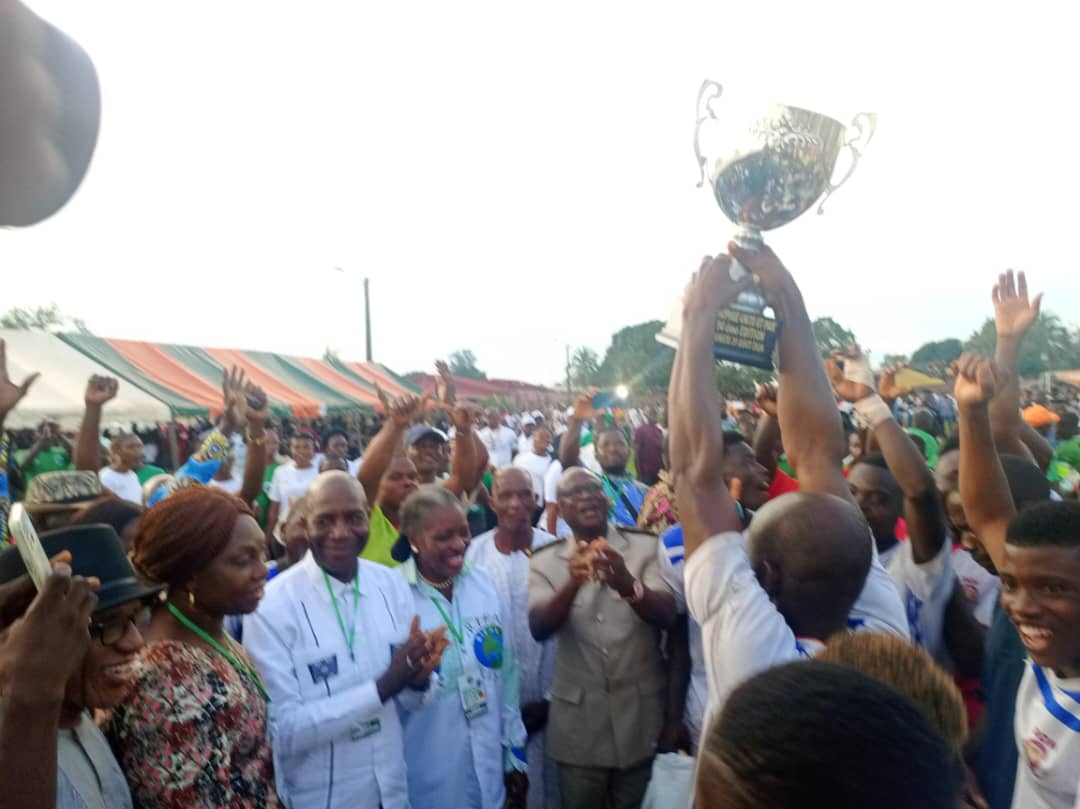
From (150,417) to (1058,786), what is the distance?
44.6 ft

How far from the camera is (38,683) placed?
1438 millimetres

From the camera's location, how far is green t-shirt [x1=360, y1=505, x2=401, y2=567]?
13.4 feet

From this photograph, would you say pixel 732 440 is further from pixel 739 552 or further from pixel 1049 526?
pixel 739 552

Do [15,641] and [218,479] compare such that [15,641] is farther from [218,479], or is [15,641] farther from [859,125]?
[218,479]

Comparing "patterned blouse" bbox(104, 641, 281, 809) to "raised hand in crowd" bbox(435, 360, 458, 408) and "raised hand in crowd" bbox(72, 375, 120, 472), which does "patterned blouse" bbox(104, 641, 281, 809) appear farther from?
"raised hand in crowd" bbox(72, 375, 120, 472)

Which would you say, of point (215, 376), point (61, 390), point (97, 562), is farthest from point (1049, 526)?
point (215, 376)

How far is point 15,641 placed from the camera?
143 cm

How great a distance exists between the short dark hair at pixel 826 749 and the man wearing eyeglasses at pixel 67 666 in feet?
3.94

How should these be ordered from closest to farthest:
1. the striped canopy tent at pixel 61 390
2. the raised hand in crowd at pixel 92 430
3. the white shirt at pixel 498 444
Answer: the raised hand in crowd at pixel 92 430, the striped canopy tent at pixel 61 390, the white shirt at pixel 498 444

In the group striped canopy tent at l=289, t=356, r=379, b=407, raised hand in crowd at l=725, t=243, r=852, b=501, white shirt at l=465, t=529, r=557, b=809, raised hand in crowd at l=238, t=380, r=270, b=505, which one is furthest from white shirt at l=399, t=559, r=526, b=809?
striped canopy tent at l=289, t=356, r=379, b=407

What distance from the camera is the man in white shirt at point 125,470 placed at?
21.1ft

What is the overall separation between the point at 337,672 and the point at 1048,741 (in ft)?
6.68

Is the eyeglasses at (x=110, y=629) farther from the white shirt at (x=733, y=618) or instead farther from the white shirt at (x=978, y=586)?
the white shirt at (x=978, y=586)

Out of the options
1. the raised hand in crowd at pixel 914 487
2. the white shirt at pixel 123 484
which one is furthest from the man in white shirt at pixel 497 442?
the raised hand in crowd at pixel 914 487
